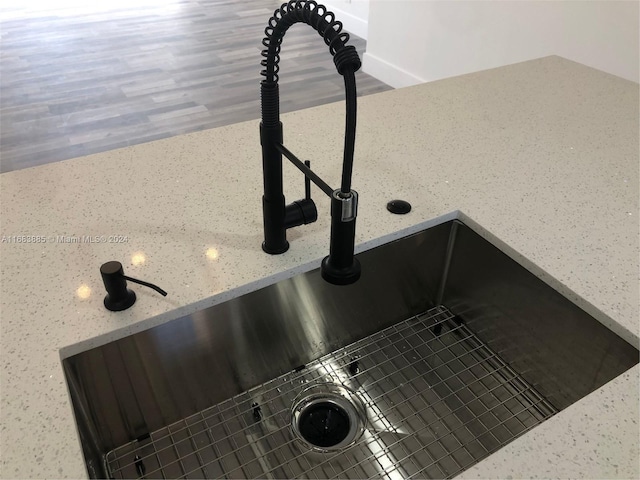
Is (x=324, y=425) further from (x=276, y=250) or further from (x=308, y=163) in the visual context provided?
(x=308, y=163)

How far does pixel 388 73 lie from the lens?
160 inches

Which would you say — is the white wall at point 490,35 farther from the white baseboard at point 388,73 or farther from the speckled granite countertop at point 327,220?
the speckled granite countertop at point 327,220

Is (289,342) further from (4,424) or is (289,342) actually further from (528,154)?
(528,154)

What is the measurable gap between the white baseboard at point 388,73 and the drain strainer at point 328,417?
10.4ft

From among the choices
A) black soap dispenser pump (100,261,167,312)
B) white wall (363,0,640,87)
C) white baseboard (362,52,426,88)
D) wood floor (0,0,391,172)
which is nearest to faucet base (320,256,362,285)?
black soap dispenser pump (100,261,167,312)

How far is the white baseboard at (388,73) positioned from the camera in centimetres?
388

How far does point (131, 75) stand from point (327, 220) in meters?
3.72

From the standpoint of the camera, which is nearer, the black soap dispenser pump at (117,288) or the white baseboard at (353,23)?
the black soap dispenser pump at (117,288)

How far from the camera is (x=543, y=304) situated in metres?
0.91

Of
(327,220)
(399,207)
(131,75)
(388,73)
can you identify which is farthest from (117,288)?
(131,75)

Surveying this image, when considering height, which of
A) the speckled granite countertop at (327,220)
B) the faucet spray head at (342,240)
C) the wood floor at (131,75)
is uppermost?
the faucet spray head at (342,240)

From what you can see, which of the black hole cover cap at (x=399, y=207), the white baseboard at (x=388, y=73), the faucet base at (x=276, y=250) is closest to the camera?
the faucet base at (x=276, y=250)

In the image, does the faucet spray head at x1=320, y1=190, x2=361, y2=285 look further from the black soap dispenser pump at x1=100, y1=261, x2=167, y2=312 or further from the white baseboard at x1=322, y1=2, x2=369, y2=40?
the white baseboard at x1=322, y1=2, x2=369, y2=40

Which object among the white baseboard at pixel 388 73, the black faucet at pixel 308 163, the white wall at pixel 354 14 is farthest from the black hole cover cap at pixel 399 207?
the white wall at pixel 354 14
